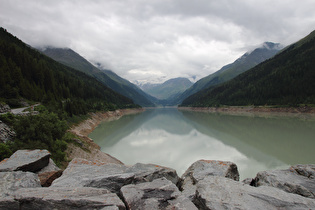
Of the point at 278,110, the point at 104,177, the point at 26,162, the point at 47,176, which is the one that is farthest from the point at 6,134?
the point at 278,110

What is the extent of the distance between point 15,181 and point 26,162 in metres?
1.75

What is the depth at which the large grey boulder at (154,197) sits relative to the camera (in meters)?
4.18

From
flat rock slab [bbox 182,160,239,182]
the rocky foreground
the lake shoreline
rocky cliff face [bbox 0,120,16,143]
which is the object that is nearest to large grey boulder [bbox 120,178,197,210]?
the rocky foreground

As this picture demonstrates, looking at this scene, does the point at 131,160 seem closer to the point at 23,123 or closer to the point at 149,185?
the point at 23,123

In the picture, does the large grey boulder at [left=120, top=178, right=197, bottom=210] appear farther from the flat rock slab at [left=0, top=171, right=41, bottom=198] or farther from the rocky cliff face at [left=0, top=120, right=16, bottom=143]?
the rocky cliff face at [left=0, top=120, right=16, bottom=143]

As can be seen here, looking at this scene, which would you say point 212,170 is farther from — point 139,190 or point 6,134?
point 6,134

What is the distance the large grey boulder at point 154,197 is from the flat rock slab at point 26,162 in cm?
458

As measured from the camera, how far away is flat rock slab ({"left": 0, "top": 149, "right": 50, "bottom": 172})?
615 cm

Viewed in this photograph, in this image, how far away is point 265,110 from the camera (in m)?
83.8

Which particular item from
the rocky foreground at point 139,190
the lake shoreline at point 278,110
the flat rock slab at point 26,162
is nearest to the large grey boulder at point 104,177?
the rocky foreground at point 139,190

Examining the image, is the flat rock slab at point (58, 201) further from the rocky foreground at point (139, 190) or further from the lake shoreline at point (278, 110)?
the lake shoreline at point (278, 110)

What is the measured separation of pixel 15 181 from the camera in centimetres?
508

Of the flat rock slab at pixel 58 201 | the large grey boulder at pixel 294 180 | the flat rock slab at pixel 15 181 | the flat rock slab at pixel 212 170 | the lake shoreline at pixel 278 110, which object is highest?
the lake shoreline at pixel 278 110

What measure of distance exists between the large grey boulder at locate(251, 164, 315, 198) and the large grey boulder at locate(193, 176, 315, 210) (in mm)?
1529
